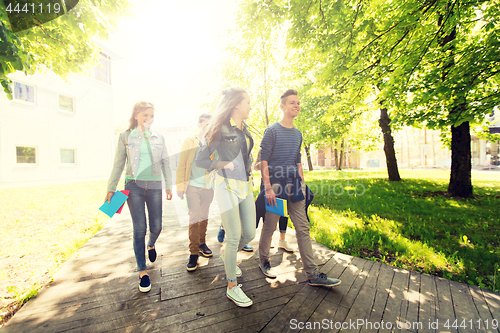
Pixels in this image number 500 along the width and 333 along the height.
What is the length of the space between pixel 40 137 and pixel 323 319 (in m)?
19.7

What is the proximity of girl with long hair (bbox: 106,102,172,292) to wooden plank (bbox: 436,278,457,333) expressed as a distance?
298cm

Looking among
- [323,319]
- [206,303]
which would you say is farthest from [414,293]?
[206,303]

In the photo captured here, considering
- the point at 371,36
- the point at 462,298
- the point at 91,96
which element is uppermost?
the point at 91,96

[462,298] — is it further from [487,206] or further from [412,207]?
[487,206]

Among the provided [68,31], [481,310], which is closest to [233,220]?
[481,310]

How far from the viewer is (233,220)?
7.79 feet

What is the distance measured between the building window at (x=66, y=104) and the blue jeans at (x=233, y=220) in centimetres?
2007

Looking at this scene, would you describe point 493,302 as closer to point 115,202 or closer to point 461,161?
point 115,202

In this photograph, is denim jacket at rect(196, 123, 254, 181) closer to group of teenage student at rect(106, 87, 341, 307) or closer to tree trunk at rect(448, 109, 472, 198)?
group of teenage student at rect(106, 87, 341, 307)

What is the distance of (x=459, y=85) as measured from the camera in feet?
15.7

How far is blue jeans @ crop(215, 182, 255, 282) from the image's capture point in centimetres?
234

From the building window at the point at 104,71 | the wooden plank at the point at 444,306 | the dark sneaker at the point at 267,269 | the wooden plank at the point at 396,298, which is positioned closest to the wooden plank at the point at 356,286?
the wooden plank at the point at 396,298

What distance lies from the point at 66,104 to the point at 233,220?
68.4 ft

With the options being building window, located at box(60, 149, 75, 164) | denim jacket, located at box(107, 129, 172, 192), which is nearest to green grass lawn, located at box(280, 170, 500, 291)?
denim jacket, located at box(107, 129, 172, 192)
